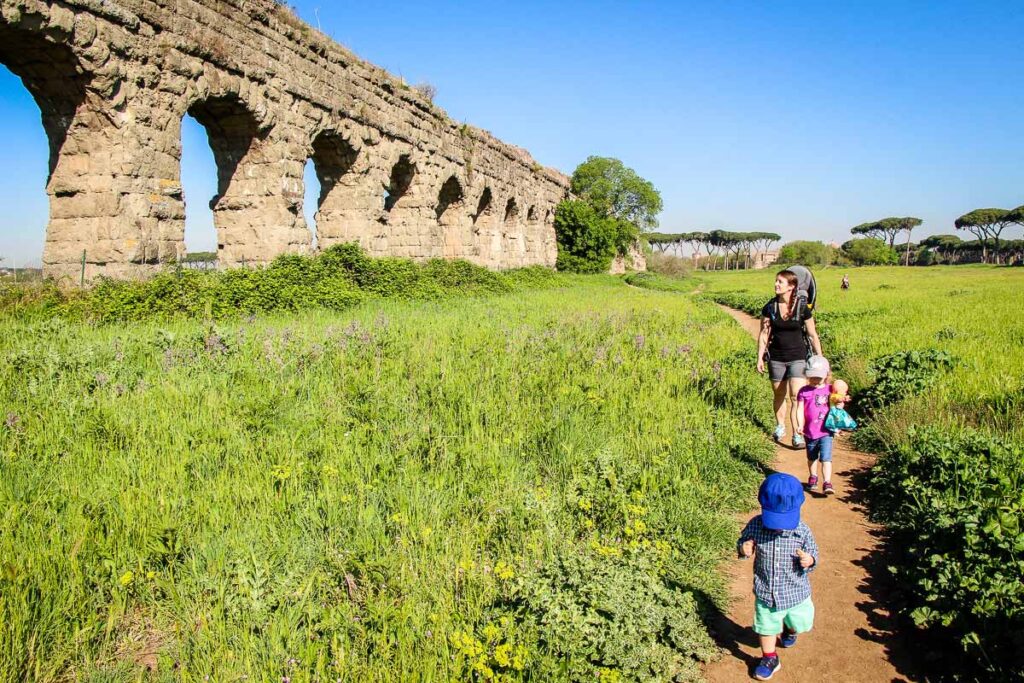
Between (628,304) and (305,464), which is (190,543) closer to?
(305,464)

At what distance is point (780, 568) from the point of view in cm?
304

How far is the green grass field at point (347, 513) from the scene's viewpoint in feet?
8.52

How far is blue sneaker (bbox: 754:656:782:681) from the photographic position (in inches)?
115

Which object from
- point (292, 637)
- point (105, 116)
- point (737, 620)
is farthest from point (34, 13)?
point (737, 620)

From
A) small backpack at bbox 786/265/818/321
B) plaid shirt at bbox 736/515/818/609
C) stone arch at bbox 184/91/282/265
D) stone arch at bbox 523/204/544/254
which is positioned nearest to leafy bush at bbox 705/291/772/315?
stone arch at bbox 523/204/544/254

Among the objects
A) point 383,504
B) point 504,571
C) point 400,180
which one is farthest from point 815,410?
point 400,180

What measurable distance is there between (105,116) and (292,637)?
10052 millimetres

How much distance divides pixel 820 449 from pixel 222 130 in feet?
42.0

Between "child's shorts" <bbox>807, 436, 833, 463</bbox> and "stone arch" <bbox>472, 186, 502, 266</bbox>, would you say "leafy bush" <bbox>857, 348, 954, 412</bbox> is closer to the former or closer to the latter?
"child's shorts" <bbox>807, 436, 833, 463</bbox>

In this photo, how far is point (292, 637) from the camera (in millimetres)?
2570

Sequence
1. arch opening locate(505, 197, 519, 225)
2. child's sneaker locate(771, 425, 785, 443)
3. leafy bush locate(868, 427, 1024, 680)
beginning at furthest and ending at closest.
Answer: arch opening locate(505, 197, 519, 225)
child's sneaker locate(771, 425, 785, 443)
leafy bush locate(868, 427, 1024, 680)

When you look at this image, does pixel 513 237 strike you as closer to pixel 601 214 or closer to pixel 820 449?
pixel 601 214

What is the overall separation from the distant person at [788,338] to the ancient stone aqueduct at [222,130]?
9451 mm

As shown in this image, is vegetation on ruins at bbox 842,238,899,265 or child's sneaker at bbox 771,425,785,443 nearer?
child's sneaker at bbox 771,425,785,443
